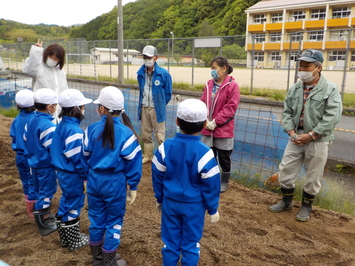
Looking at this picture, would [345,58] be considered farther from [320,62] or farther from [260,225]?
[260,225]

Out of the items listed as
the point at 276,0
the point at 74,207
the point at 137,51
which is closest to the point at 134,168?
the point at 74,207

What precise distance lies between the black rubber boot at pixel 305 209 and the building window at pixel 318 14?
135 feet

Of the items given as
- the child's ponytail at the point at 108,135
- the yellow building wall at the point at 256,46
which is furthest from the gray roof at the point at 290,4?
the child's ponytail at the point at 108,135

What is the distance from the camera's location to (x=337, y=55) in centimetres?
1227

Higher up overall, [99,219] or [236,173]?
[99,219]

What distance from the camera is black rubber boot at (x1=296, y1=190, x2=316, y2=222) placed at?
3797 mm

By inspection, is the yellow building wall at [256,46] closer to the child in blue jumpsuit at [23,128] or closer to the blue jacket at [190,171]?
the child in blue jumpsuit at [23,128]

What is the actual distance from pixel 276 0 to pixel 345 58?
126 ft

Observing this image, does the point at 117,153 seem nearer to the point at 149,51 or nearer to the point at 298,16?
the point at 149,51

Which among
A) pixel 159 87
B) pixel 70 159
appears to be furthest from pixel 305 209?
pixel 159 87

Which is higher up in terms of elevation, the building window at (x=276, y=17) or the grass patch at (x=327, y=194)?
the building window at (x=276, y=17)

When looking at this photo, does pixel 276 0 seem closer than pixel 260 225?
No

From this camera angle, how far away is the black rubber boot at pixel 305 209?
149 inches

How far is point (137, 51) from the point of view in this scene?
2009 cm
